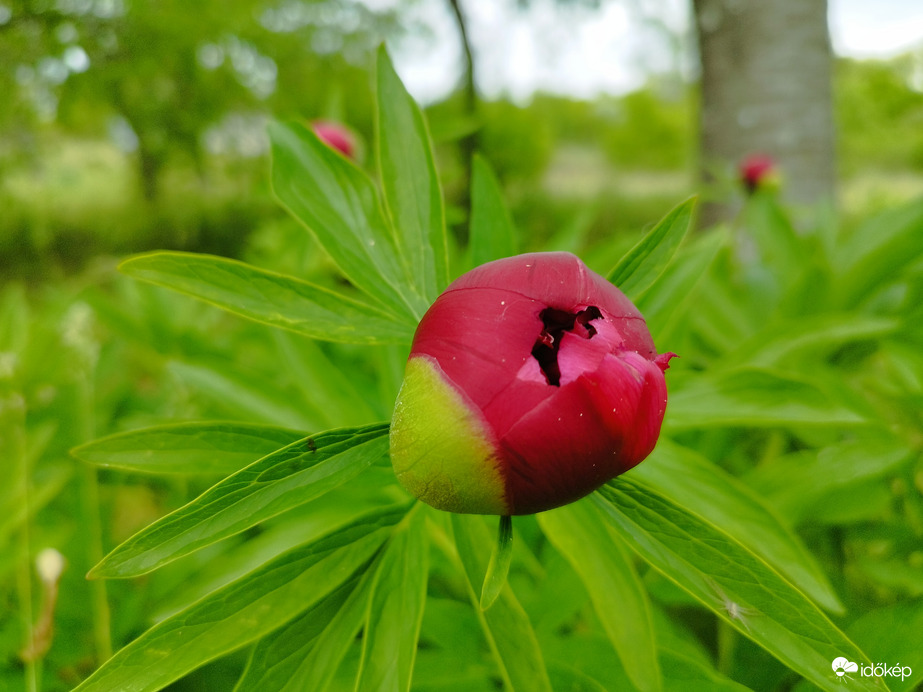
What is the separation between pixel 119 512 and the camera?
3.38 ft

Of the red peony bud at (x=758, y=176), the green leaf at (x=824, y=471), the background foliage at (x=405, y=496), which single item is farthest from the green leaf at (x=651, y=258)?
the red peony bud at (x=758, y=176)

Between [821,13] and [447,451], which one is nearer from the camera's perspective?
[447,451]

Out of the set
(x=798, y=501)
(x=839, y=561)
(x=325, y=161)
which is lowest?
(x=839, y=561)

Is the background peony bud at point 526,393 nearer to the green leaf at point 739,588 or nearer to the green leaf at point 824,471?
the green leaf at point 739,588

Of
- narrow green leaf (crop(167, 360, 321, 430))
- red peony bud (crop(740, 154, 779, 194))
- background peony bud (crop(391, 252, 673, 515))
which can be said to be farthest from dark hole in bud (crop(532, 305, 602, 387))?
red peony bud (crop(740, 154, 779, 194))

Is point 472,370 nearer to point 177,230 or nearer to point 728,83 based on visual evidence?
point 728,83

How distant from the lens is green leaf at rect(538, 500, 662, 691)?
406 millimetres

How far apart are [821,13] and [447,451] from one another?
2184mm

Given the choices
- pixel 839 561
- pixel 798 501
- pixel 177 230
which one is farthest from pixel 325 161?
pixel 177 230

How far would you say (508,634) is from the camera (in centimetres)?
38

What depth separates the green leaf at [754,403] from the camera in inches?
19.5

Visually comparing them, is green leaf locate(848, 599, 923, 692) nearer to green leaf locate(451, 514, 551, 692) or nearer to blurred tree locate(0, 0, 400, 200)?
green leaf locate(451, 514, 551, 692)

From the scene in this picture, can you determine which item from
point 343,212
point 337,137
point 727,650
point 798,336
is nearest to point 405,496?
point 343,212

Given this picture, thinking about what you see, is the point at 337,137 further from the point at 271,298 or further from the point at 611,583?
the point at 611,583
